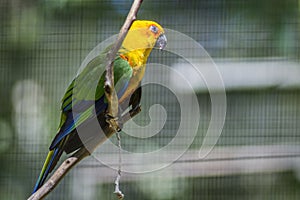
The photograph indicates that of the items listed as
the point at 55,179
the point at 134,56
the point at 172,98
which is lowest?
the point at 55,179

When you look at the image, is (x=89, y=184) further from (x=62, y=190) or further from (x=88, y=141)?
(x=88, y=141)

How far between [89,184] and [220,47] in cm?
33

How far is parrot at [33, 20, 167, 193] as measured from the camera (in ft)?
1.74

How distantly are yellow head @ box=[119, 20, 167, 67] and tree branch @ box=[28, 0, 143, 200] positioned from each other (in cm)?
7

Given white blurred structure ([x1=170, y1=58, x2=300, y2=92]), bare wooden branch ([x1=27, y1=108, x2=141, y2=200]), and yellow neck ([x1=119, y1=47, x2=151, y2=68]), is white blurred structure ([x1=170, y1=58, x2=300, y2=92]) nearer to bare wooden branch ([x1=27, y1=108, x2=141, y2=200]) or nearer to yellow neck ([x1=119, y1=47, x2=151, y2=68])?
yellow neck ([x1=119, y1=47, x2=151, y2=68])

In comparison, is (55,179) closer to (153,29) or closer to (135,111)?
(135,111)

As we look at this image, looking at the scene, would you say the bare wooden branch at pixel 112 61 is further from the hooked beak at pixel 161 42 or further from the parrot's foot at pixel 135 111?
the hooked beak at pixel 161 42

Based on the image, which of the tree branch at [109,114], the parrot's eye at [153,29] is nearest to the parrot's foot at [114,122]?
the tree branch at [109,114]

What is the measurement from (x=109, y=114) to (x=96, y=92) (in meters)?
0.07

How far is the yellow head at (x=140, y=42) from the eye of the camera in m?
0.58

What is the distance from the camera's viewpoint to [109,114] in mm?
498

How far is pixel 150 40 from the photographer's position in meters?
0.60

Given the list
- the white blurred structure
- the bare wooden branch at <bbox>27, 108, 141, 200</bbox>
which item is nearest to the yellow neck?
the bare wooden branch at <bbox>27, 108, 141, 200</bbox>

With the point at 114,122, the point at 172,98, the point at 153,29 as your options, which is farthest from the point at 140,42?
the point at 172,98
